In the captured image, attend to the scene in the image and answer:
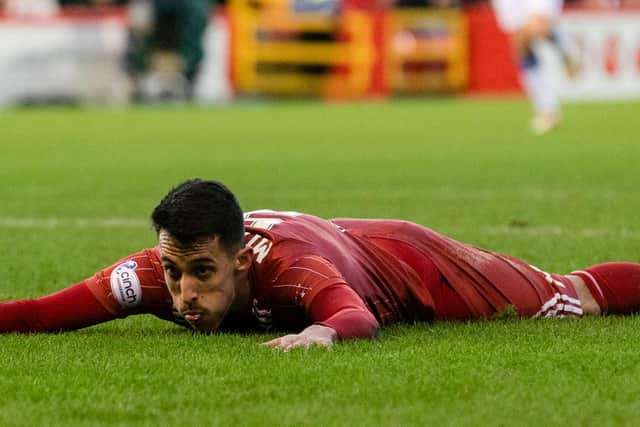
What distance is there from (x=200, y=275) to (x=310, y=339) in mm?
404

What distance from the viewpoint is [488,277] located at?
538cm

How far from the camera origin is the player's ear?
189 inches

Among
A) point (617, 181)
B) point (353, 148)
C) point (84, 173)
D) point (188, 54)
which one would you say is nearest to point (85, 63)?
point (188, 54)

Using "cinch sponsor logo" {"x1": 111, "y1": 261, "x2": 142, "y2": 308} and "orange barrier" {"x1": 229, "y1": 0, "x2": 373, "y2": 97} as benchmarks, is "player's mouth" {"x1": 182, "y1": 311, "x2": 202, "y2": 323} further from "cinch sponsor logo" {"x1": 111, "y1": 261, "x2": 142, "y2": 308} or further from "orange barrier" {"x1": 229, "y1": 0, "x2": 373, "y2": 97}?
"orange barrier" {"x1": 229, "y1": 0, "x2": 373, "y2": 97}

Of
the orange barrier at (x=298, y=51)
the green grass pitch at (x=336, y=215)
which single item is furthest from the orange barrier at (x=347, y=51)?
the green grass pitch at (x=336, y=215)

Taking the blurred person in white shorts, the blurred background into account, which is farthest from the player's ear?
the blurred background

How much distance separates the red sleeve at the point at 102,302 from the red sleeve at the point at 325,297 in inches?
16.0

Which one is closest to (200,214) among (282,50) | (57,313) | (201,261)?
(201,261)

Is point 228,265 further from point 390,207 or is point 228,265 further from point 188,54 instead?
point 188,54

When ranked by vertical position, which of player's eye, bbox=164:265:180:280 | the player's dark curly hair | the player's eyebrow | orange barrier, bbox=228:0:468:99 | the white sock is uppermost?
the player's dark curly hair

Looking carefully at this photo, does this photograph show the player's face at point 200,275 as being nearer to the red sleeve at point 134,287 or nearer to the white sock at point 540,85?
the red sleeve at point 134,287

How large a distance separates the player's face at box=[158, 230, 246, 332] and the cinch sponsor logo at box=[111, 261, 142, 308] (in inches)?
7.7

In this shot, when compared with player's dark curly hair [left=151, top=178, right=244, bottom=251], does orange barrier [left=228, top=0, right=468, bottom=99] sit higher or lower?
lower

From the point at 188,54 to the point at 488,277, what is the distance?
20.3m
